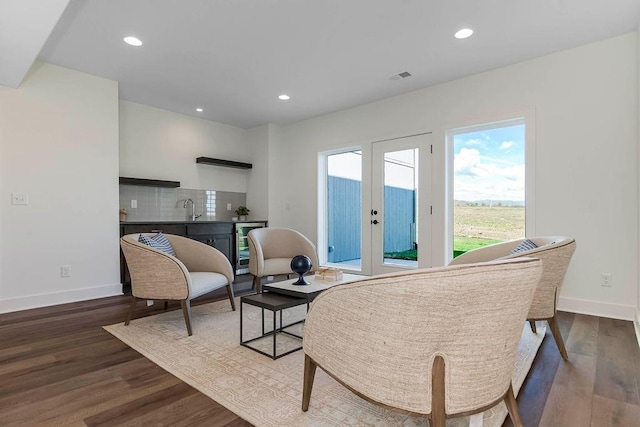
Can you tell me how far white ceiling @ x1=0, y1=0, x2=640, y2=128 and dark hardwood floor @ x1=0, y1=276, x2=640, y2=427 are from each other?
2307mm

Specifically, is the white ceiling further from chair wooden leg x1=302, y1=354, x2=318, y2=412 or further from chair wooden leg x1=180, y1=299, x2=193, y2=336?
chair wooden leg x1=302, y1=354, x2=318, y2=412

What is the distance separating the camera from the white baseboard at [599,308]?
306cm

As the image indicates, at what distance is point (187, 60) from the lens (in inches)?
141

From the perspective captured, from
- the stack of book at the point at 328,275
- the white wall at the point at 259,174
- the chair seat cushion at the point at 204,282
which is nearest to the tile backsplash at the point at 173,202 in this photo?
the white wall at the point at 259,174

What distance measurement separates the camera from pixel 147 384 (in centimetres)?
194

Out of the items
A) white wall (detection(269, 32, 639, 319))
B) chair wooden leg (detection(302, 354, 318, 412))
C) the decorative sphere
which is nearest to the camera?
chair wooden leg (detection(302, 354, 318, 412))

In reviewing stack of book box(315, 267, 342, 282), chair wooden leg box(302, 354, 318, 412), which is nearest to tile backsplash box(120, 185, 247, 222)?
stack of book box(315, 267, 342, 282)

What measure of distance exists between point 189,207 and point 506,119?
4652mm

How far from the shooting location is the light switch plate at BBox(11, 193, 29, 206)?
3.46m

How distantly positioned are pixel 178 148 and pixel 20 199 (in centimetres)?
229

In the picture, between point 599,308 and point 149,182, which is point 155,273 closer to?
point 149,182

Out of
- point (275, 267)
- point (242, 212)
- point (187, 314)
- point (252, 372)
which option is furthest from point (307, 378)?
point (242, 212)

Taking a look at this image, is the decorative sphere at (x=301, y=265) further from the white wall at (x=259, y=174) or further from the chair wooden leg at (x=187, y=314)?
the white wall at (x=259, y=174)

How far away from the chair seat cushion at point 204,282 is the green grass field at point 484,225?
9.42ft
